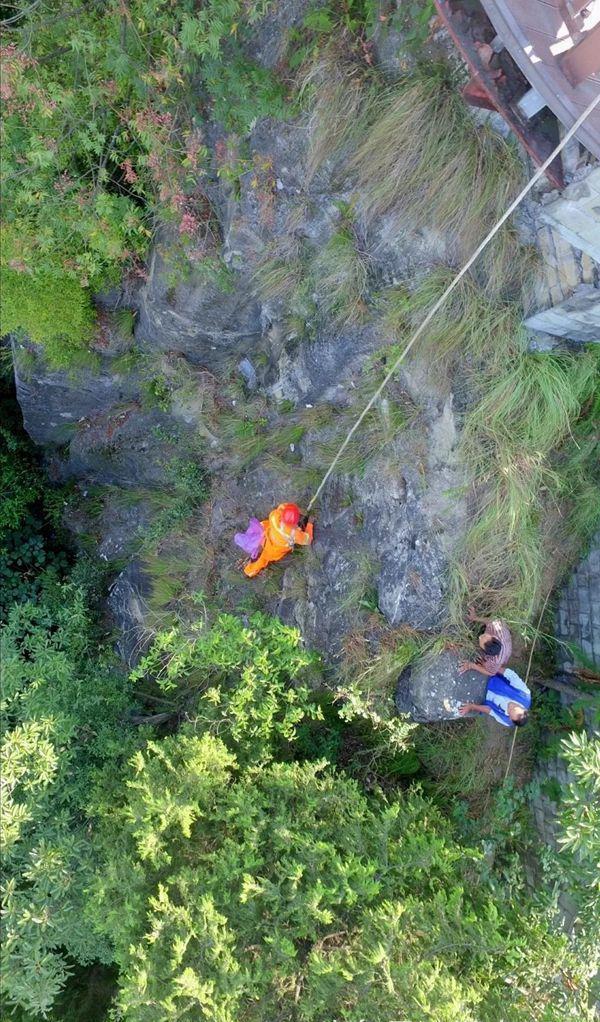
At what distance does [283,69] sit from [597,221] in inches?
97.9

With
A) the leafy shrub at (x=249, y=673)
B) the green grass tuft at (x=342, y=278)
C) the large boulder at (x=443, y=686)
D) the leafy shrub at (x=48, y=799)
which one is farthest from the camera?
the large boulder at (x=443, y=686)

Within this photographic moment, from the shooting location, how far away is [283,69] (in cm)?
439

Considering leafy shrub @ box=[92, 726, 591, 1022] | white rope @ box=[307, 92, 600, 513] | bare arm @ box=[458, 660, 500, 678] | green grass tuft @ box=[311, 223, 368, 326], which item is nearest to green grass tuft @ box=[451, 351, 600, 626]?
bare arm @ box=[458, 660, 500, 678]

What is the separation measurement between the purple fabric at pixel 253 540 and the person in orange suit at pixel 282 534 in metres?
0.07

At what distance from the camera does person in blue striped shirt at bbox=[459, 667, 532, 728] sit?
4699mm

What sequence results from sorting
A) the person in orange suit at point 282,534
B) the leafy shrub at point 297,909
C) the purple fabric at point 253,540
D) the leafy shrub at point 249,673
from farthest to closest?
the purple fabric at point 253,540 < the person in orange suit at point 282,534 < the leafy shrub at point 249,673 < the leafy shrub at point 297,909

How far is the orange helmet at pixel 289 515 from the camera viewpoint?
17.4ft

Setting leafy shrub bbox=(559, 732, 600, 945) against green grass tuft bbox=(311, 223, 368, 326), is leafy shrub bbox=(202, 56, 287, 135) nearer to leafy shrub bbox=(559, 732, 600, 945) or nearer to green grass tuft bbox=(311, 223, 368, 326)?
green grass tuft bbox=(311, 223, 368, 326)

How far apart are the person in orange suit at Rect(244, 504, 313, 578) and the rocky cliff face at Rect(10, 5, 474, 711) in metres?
0.17

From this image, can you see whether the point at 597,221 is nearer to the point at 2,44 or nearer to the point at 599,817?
the point at 599,817

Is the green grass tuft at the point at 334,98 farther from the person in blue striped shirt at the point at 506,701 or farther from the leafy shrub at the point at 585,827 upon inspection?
the leafy shrub at the point at 585,827

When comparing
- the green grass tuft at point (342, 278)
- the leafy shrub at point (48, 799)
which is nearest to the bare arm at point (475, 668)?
the leafy shrub at point (48, 799)

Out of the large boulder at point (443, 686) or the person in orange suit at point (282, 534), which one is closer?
the large boulder at point (443, 686)

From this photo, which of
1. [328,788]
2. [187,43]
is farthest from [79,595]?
[187,43]
